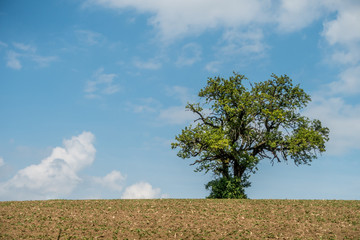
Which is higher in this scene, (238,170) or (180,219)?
(238,170)

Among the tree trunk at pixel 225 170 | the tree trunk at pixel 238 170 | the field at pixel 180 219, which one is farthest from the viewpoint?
the tree trunk at pixel 225 170

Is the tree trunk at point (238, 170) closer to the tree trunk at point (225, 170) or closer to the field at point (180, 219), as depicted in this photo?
the tree trunk at point (225, 170)

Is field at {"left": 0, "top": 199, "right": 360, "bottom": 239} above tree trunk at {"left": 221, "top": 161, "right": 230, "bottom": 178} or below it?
below

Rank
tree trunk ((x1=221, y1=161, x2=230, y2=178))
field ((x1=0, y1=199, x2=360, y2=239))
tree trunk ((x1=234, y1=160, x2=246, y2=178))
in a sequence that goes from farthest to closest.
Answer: tree trunk ((x1=221, y1=161, x2=230, y2=178)), tree trunk ((x1=234, y1=160, x2=246, y2=178)), field ((x1=0, y1=199, x2=360, y2=239))

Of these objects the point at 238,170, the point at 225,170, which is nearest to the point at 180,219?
the point at 225,170

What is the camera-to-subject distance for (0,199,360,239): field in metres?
21.2

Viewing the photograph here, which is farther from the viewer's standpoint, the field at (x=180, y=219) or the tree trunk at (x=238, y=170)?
the tree trunk at (x=238, y=170)

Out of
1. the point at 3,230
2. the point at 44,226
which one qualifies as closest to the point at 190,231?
the point at 44,226

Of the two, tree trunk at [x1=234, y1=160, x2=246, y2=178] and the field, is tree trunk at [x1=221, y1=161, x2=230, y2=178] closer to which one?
tree trunk at [x1=234, y1=160, x2=246, y2=178]

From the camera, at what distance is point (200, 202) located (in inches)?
1129

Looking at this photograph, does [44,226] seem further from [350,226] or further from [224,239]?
[350,226]

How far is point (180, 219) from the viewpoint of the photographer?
2356cm

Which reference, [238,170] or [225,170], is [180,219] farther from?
[238,170]

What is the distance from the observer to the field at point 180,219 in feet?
69.6
